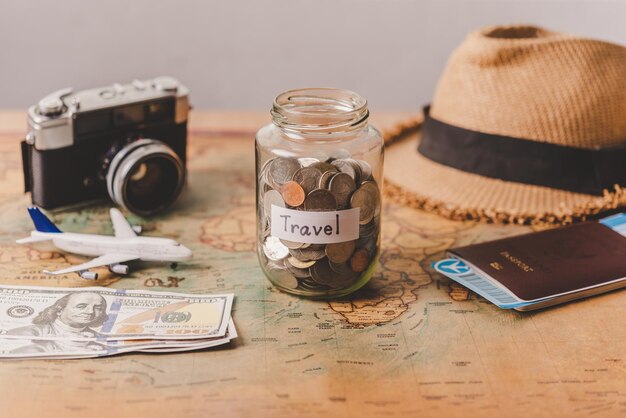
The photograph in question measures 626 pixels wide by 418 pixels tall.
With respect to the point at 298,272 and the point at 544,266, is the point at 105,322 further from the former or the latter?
the point at 544,266

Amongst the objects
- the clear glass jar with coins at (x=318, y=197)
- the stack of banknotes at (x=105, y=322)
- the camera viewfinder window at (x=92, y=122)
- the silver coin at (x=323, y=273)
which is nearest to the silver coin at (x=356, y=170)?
the clear glass jar with coins at (x=318, y=197)

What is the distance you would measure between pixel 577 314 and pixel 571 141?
34cm

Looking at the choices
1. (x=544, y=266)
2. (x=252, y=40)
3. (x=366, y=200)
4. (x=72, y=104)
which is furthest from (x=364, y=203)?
(x=252, y=40)

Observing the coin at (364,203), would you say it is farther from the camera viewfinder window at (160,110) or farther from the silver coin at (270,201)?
the camera viewfinder window at (160,110)

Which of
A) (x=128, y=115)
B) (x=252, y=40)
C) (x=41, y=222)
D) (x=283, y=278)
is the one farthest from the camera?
(x=252, y=40)

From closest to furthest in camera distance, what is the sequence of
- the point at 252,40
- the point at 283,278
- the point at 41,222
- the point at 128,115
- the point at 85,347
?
the point at 85,347 → the point at 283,278 → the point at 41,222 → the point at 128,115 → the point at 252,40

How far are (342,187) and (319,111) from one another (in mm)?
135

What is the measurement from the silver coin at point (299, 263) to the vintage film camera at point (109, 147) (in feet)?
1.11

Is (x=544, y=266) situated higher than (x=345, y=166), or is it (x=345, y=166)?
(x=345, y=166)

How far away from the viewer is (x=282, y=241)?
0.99m

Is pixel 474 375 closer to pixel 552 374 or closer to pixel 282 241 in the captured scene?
pixel 552 374

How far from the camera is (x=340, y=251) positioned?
0.99 metres

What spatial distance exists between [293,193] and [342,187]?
2.3 inches

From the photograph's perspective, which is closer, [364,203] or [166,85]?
[364,203]
